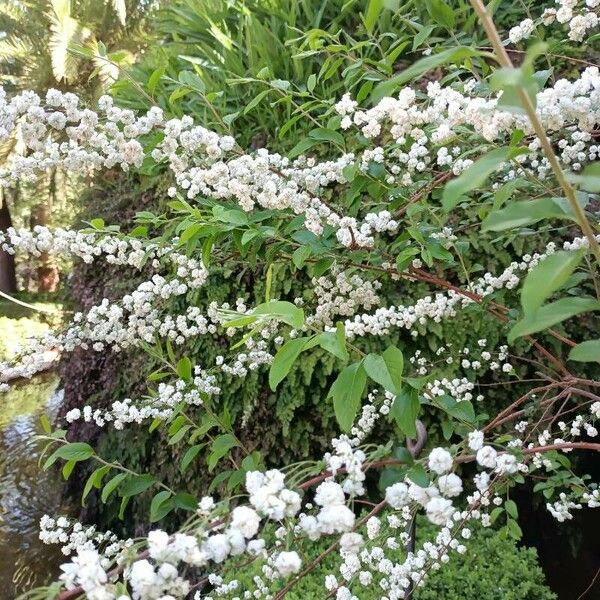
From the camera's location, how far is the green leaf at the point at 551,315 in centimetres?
53

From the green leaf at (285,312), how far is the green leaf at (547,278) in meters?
0.29

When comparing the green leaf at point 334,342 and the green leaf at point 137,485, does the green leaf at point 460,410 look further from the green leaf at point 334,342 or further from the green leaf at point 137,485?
the green leaf at point 137,485

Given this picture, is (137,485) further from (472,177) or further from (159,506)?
(472,177)

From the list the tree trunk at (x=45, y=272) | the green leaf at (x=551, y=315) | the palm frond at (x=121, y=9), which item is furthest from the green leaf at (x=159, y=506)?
the tree trunk at (x=45, y=272)

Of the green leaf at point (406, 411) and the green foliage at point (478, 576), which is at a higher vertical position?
the green leaf at point (406, 411)

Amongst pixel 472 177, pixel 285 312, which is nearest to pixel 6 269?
pixel 285 312

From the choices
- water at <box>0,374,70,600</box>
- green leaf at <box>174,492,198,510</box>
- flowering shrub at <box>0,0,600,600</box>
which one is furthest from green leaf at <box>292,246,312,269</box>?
water at <box>0,374,70,600</box>

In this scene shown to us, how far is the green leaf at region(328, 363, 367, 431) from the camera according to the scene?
66cm

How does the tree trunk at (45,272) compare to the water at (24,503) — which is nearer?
the water at (24,503)

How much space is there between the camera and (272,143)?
270cm

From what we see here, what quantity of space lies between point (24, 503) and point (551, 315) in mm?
4443

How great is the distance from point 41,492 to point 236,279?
2.75 m

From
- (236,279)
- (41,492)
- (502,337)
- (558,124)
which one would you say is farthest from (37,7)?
(558,124)

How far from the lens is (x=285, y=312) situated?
708mm
